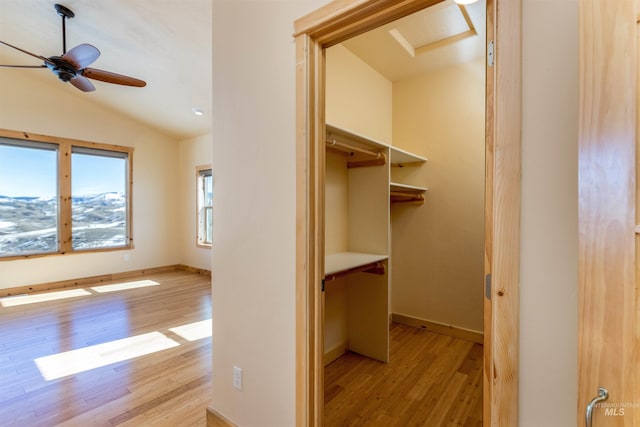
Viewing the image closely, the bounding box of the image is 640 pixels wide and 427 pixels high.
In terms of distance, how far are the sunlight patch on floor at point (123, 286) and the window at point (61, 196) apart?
0.82m

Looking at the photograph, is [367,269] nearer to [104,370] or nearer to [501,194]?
[501,194]

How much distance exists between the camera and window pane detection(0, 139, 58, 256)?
15.3 ft

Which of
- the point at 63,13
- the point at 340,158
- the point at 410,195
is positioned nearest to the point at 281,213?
the point at 340,158

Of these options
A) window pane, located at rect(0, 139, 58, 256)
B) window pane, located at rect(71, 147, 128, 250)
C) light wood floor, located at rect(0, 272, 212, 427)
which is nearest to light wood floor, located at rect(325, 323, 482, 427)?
light wood floor, located at rect(0, 272, 212, 427)

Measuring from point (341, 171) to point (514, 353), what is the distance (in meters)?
2.04

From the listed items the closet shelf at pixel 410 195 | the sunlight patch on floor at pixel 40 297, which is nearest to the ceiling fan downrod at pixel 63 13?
the sunlight patch on floor at pixel 40 297

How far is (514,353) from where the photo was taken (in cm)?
92

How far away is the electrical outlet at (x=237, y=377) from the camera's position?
5.57 ft

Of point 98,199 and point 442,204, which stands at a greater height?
point 98,199

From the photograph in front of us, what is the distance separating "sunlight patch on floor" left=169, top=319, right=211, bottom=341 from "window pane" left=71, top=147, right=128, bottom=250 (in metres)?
3.36

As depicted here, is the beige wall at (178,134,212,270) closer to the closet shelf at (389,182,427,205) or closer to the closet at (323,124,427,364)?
the closet at (323,124,427,364)

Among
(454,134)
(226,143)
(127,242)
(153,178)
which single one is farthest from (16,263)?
(454,134)

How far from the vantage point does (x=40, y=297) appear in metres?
4.55

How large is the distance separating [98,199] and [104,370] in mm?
4116
